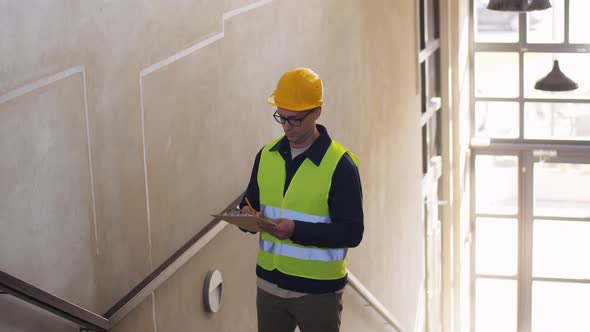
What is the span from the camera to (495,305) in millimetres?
11930

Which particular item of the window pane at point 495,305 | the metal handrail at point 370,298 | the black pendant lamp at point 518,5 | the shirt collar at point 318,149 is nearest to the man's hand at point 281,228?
the shirt collar at point 318,149

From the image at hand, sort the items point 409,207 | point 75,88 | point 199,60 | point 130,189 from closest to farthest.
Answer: point 75,88 → point 130,189 → point 199,60 → point 409,207

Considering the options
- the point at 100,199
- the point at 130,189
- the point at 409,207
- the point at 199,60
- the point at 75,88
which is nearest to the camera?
the point at 75,88

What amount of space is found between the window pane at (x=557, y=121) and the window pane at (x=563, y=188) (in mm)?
382

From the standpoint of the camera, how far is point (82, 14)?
7.74 ft

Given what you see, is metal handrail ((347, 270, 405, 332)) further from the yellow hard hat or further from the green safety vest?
the yellow hard hat

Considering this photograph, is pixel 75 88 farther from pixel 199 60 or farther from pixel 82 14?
pixel 199 60

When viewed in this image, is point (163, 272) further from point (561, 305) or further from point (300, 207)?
point (561, 305)

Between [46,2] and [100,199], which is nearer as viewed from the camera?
[46,2]

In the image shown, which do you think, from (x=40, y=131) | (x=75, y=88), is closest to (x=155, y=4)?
(x=75, y=88)

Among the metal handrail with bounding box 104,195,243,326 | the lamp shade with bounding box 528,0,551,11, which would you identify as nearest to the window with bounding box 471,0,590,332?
the lamp shade with bounding box 528,0,551,11

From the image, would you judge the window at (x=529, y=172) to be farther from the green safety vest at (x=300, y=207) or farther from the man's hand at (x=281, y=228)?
the man's hand at (x=281, y=228)

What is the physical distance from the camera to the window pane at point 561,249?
11445 mm

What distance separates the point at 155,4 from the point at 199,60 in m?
0.35
